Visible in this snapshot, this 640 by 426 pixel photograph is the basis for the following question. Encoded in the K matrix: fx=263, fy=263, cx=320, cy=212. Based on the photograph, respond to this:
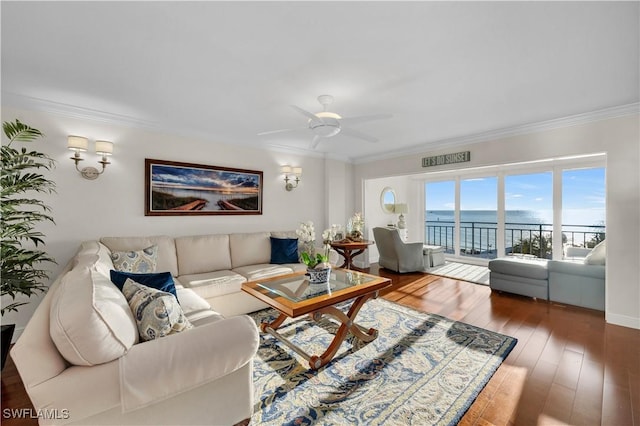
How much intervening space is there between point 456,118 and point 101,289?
3667 millimetres

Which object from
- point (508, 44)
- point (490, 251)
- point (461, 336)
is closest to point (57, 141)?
point (508, 44)

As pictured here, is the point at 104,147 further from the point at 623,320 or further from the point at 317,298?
the point at 623,320

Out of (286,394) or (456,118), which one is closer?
(286,394)

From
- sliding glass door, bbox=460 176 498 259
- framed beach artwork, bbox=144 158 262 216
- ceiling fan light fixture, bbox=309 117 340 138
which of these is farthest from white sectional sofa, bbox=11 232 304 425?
sliding glass door, bbox=460 176 498 259

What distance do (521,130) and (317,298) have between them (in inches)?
136

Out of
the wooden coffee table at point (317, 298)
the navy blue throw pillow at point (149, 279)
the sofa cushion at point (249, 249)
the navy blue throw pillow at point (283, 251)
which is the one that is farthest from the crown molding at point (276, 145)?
the wooden coffee table at point (317, 298)

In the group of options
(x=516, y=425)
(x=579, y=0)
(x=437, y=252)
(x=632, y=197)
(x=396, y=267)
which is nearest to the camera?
(x=579, y=0)

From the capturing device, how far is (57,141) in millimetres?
2830

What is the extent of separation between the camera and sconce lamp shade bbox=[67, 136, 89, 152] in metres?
2.73

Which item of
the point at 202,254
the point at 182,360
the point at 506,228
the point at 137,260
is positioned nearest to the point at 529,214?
the point at 506,228

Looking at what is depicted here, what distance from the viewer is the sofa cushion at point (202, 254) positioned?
10.8 feet

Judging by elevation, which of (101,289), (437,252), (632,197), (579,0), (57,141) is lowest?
(437,252)

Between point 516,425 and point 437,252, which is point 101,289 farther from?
point 437,252

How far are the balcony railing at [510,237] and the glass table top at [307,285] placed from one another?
456 centimetres
